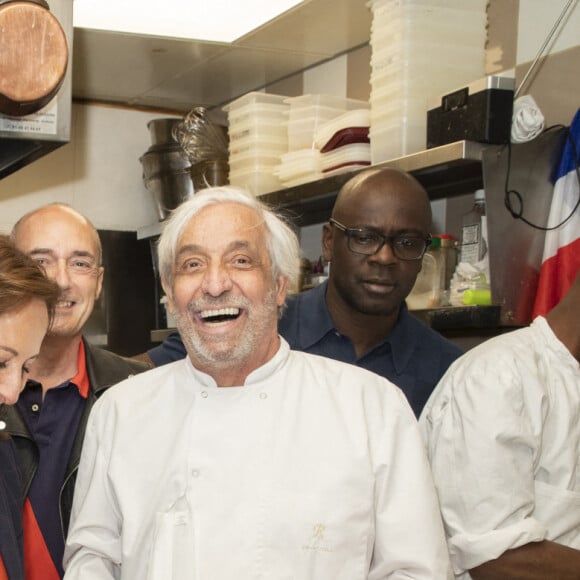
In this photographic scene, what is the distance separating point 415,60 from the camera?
2514 mm

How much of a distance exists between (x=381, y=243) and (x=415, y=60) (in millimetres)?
741

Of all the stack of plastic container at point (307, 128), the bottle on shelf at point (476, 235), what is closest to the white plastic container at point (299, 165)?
the stack of plastic container at point (307, 128)

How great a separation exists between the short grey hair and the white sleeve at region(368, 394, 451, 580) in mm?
387

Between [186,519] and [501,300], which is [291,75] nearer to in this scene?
[501,300]

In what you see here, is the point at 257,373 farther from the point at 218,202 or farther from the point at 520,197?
the point at 520,197

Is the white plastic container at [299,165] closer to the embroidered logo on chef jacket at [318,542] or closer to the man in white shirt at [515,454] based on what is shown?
the man in white shirt at [515,454]

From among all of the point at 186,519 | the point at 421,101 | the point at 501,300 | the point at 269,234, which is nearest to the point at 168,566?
the point at 186,519

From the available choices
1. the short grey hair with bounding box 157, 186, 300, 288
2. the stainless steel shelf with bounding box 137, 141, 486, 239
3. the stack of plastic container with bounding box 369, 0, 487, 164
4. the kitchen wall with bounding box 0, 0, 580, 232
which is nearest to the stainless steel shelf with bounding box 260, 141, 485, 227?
the stainless steel shelf with bounding box 137, 141, 486, 239

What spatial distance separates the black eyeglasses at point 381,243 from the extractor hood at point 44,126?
0.67m

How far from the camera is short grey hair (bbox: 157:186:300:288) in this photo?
1649mm

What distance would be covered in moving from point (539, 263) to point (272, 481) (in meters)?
1.19

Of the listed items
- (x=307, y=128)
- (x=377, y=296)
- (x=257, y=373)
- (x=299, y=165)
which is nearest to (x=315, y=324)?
(x=377, y=296)

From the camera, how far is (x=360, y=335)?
2084mm

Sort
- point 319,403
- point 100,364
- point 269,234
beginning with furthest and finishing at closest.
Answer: point 100,364, point 269,234, point 319,403
